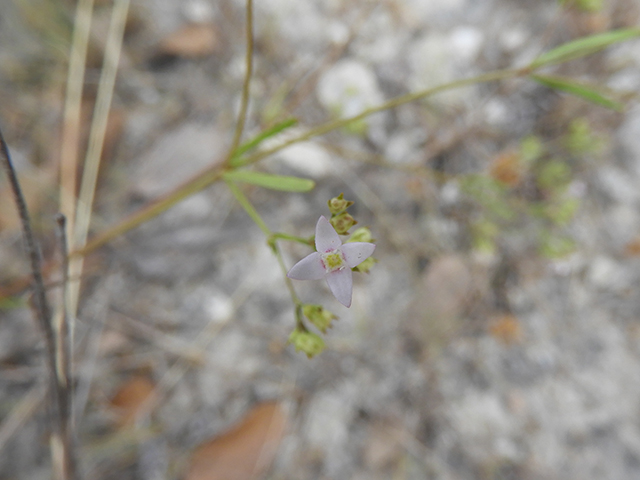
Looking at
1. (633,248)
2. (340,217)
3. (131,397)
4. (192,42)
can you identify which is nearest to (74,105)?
(192,42)

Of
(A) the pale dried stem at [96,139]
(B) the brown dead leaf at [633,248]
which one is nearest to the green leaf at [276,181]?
(A) the pale dried stem at [96,139]

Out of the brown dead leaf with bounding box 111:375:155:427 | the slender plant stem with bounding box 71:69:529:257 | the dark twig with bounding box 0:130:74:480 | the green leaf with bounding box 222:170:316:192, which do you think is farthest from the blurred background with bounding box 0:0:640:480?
the green leaf with bounding box 222:170:316:192

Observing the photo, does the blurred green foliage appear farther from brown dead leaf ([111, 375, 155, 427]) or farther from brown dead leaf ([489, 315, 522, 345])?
brown dead leaf ([111, 375, 155, 427])

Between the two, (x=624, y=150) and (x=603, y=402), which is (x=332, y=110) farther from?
(x=603, y=402)

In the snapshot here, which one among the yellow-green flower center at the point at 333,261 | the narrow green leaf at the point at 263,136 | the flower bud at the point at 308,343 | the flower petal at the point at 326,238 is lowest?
the flower bud at the point at 308,343

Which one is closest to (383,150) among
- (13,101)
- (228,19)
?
(228,19)

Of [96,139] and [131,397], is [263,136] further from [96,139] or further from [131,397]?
[131,397]

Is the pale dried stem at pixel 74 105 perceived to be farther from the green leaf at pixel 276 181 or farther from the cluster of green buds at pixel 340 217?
the cluster of green buds at pixel 340 217

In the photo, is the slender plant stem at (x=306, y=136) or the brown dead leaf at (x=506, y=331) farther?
the brown dead leaf at (x=506, y=331)
